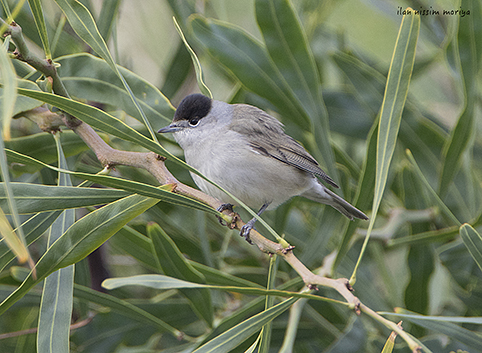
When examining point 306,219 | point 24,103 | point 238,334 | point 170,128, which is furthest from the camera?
point 306,219

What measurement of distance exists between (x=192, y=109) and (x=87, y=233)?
128cm

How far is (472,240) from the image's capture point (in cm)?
133

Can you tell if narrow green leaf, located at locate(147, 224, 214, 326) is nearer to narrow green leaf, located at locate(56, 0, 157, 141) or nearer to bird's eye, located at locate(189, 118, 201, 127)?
narrow green leaf, located at locate(56, 0, 157, 141)

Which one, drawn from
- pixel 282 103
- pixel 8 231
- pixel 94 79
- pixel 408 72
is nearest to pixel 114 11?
pixel 94 79

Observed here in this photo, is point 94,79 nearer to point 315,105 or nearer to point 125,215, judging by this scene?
point 125,215

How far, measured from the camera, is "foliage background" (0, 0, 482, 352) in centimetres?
168

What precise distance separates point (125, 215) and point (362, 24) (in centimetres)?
268

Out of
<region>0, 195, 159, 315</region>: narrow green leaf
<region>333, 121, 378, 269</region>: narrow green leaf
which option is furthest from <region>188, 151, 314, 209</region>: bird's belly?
<region>0, 195, 159, 315</region>: narrow green leaf

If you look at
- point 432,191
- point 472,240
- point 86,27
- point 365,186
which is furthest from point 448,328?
point 86,27

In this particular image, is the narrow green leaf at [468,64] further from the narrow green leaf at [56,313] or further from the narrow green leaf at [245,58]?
the narrow green leaf at [56,313]

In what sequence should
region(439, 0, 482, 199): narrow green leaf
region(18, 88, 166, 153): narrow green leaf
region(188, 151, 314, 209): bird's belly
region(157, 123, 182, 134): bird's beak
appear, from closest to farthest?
1. region(18, 88, 166, 153): narrow green leaf
2. region(439, 0, 482, 199): narrow green leaf
3. region(157, 123, 182, 134): bird's beak
4. region(188, 151, 314, 209): bird's belly

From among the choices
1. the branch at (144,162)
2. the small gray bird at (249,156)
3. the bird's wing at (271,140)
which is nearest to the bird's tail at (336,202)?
the small gray bird at (249,156)

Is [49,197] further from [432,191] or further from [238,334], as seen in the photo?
[432,191]

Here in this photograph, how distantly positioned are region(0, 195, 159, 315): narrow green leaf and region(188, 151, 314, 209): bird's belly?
94 centimetres
